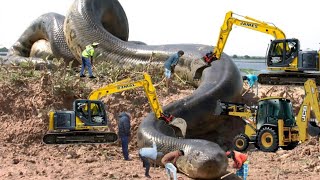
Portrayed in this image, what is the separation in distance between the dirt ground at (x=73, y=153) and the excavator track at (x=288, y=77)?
2.25 metres

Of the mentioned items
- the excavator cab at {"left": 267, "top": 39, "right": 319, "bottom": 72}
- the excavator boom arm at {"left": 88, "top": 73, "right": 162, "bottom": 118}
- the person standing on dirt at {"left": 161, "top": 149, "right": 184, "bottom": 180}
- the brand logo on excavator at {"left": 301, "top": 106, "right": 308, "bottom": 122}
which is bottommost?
the person standing on dirt at {"left": 161, "top": 149, "right": 184, "bottom": 180}

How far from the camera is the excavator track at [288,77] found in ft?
51.2

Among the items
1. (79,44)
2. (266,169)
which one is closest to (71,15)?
(79,44)

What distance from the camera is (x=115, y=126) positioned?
16312 mm

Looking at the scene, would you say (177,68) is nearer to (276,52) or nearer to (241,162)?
(276,52)

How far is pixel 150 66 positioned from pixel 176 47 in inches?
103

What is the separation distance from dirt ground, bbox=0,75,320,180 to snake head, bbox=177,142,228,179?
63 centimetres

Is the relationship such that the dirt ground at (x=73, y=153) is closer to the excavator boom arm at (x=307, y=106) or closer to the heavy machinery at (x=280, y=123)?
the heavy machinery at (x=280, y=123)

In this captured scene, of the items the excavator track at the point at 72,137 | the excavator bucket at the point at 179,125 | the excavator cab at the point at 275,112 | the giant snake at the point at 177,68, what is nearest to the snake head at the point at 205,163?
the giant snake at the point at 177,68

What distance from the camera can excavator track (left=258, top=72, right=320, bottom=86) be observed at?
1559cm

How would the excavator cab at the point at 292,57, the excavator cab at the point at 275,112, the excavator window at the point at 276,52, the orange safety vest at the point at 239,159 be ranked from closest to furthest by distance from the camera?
the orange safety vest at the point at 239,159
the excavator cab at the point at 275,112
the excavator cab at the point at 292,57
the excavator window at the point at 276,52

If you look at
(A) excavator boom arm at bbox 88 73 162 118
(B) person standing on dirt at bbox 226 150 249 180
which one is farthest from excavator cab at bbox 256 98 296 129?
(B) person standing on dirt at bbox 226 150 249 180

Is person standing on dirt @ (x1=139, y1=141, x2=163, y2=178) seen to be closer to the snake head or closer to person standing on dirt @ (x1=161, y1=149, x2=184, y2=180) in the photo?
person standing on dirt @ (x1=161, y1=149, x2=184, y2=180)

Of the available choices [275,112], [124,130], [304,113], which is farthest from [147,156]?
[304,113]
